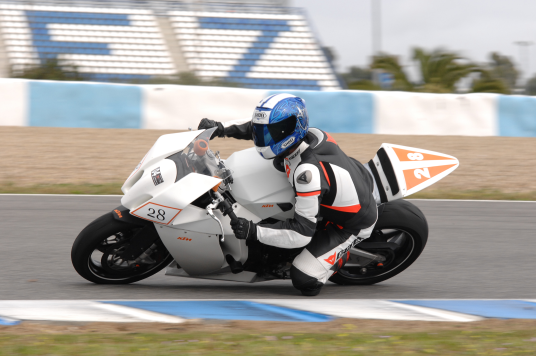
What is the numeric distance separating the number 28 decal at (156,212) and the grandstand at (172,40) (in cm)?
1894

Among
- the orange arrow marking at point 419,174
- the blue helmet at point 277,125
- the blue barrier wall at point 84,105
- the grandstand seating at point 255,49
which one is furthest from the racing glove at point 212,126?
the grandstand seating at point 255,49

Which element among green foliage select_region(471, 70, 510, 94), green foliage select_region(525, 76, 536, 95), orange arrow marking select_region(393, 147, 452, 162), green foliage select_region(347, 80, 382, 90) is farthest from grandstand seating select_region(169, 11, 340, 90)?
orange arrow marking select_region(393, 147, 452, 162)

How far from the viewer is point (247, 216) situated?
395cm

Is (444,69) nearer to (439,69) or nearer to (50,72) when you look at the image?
(439,69)

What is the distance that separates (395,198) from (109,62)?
20406 mm

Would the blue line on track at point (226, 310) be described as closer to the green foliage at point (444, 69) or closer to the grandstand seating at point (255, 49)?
the green foliage at point (444, 69)

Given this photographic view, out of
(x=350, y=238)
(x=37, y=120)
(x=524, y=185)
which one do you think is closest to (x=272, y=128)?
(x=350, y=238)

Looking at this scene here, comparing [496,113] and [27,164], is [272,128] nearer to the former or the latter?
[27,164]

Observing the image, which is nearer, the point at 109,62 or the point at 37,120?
the point at 37,120

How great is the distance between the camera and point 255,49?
24.7m

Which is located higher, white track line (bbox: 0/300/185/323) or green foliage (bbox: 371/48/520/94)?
white track line (bbox: 0/300/185/323)

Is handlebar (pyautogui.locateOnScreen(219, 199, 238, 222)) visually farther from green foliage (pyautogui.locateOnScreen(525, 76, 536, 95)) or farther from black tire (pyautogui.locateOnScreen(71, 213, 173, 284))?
green foliage (pyautogui.locateOnScreen(525, 76, 536, 95))

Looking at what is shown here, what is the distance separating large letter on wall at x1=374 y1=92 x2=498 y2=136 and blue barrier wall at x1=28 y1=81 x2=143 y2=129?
4.58 metres

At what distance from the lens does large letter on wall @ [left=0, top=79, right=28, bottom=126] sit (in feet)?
36.0
